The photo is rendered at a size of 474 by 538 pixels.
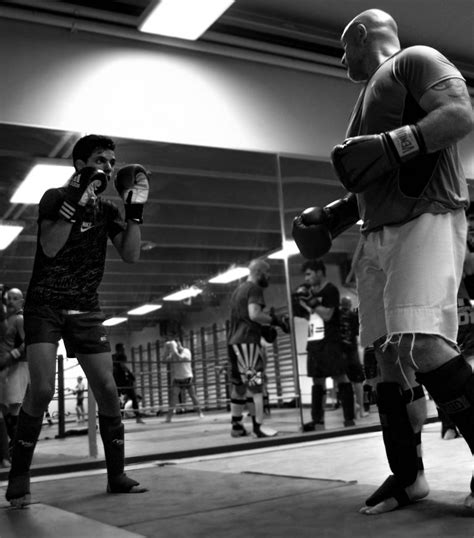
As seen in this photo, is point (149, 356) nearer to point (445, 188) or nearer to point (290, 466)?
point (290, 466)

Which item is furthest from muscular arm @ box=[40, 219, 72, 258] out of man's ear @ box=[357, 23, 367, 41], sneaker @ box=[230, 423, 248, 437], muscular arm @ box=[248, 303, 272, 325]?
sneaker @ box=[230, 423, 248, 437]

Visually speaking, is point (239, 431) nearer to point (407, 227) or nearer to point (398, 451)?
point (398, 451)

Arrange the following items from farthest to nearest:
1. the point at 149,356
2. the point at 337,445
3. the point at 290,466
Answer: the point at 149,356, the point at 337,445, the point at 290,466

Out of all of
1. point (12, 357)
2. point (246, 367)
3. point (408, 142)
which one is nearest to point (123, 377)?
point (12, 357)

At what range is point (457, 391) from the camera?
1.58 m

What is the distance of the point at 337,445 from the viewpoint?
4055 mm

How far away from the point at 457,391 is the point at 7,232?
10.7 ft

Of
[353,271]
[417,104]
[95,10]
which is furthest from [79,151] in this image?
[95,10]

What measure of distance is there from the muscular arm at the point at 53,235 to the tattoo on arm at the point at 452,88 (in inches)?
53.9

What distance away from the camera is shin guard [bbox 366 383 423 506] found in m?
1.78

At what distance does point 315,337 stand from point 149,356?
4.73 ft

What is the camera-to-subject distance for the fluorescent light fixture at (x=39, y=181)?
4.17 metres

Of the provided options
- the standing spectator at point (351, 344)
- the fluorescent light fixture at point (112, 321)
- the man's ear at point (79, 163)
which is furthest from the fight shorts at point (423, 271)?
the standing spectator at point (351, 344)

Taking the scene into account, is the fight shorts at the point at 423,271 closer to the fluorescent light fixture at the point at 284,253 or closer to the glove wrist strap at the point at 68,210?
the glove wrist strap at the point at 68,210
